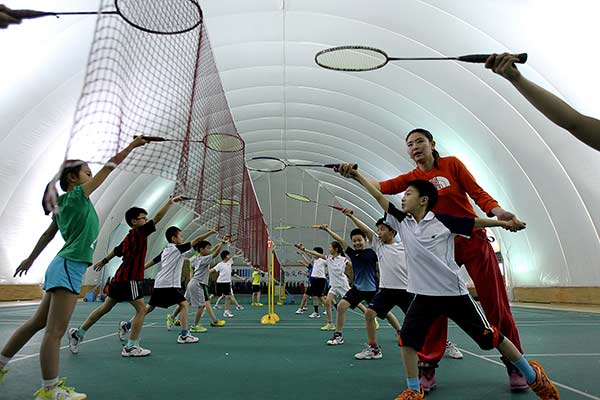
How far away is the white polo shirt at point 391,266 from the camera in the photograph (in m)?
5.92

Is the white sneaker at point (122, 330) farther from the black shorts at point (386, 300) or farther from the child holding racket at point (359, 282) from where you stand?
the black shorts at point (386, 300)

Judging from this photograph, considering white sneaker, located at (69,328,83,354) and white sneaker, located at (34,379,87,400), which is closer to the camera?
white sneaker, located at (34,379,87,400)

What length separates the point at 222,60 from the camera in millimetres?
17547

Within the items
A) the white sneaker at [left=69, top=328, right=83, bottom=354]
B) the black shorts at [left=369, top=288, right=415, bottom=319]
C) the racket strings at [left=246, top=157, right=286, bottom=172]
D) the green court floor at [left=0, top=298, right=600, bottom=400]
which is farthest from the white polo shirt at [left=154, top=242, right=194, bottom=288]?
the black shorts at [left=369, top=288, right=415, bottom=319]

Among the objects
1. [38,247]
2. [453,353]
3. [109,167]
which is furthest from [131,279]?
[453,353]

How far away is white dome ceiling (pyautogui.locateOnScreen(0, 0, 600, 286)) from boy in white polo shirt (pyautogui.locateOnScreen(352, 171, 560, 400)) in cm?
979

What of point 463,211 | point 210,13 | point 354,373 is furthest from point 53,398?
point 210,13

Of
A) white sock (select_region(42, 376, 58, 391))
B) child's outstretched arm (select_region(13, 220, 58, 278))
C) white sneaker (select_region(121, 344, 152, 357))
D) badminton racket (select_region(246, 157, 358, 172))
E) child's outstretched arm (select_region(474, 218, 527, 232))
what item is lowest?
white sneaker (select_region(121, 344, 152, 357))

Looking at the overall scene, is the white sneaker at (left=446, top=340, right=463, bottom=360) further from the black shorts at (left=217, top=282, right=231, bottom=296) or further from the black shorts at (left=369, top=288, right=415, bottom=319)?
the black shorts at (left=217, top=282, right=231, bottom=296)

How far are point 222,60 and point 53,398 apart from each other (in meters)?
15.8

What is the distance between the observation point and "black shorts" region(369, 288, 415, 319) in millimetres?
5738

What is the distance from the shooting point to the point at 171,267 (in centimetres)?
755

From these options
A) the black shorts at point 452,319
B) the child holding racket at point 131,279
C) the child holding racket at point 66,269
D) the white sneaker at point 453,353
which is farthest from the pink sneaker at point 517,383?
the child holding racket at point 131,279

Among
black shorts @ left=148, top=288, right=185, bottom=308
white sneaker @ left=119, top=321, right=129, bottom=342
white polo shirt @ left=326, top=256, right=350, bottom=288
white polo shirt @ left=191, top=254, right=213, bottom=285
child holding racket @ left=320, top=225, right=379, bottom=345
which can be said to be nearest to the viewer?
child holding racket @ left=320, top=225, right=379, bottom=345
